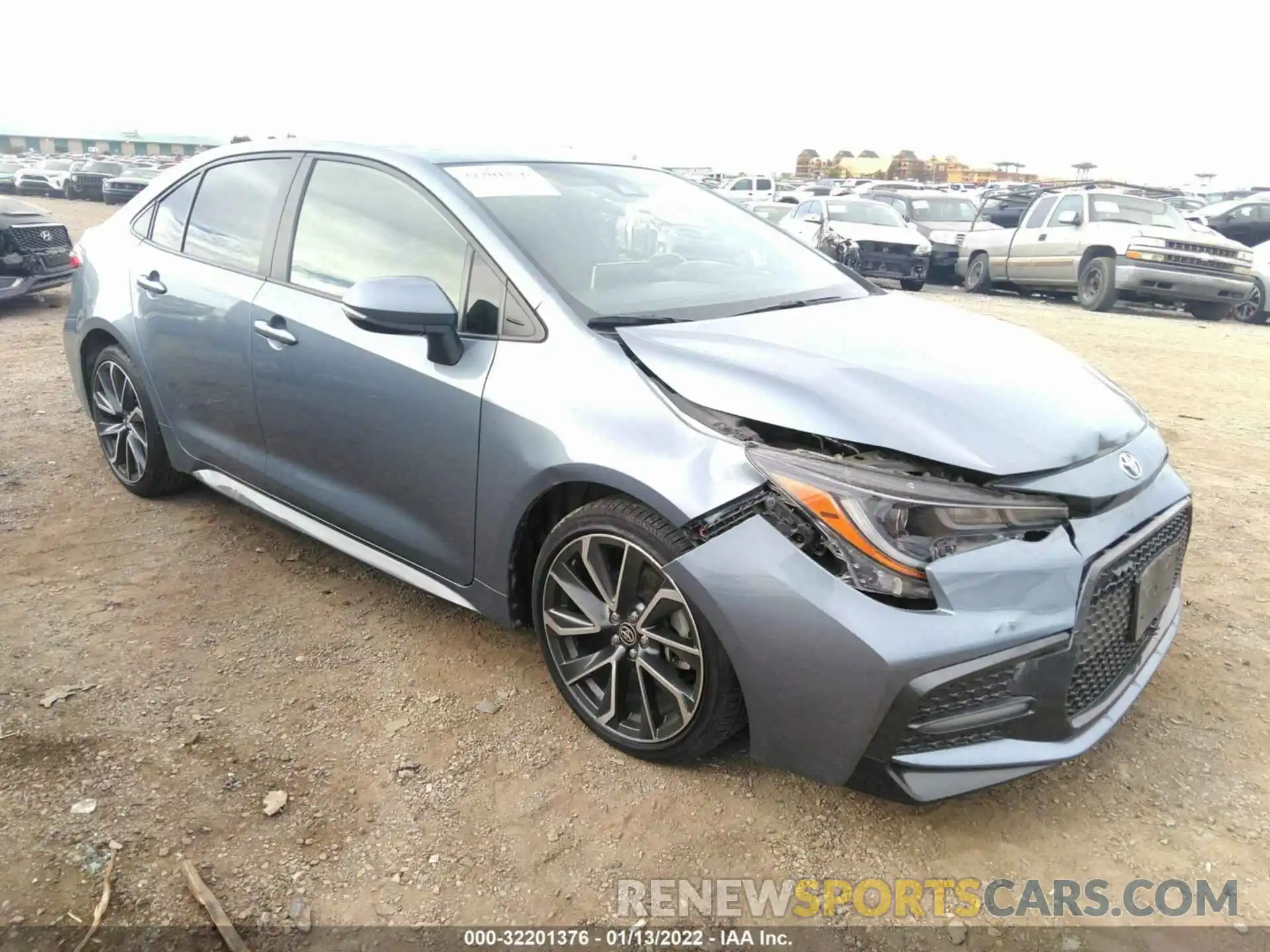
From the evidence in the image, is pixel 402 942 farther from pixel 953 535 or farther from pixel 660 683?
pixel 953 535

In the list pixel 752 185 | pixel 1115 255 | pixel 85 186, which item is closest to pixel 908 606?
pixel 1115 255

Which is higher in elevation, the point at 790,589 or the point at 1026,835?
the point at 790,589

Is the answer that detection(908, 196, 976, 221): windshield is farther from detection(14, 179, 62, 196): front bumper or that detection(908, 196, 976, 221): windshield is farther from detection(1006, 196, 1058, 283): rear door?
detection(14, 179, 62, 196): front bumper

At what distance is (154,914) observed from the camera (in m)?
2.02

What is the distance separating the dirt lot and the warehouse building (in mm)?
86816

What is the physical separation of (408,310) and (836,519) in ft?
4.35

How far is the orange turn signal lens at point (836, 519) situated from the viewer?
1.98 m

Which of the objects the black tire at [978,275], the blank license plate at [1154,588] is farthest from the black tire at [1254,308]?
the blank license plate at [1154,588]

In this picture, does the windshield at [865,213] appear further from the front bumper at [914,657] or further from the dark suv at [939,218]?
the front bumper at [914,657]

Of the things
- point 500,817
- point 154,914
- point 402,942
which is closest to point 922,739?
point 500,817

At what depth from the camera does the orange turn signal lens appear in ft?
6.51

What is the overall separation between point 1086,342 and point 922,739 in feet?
27.2

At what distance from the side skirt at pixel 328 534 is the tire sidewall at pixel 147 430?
33cm

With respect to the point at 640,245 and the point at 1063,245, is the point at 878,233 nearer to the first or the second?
the point at 1063,245
